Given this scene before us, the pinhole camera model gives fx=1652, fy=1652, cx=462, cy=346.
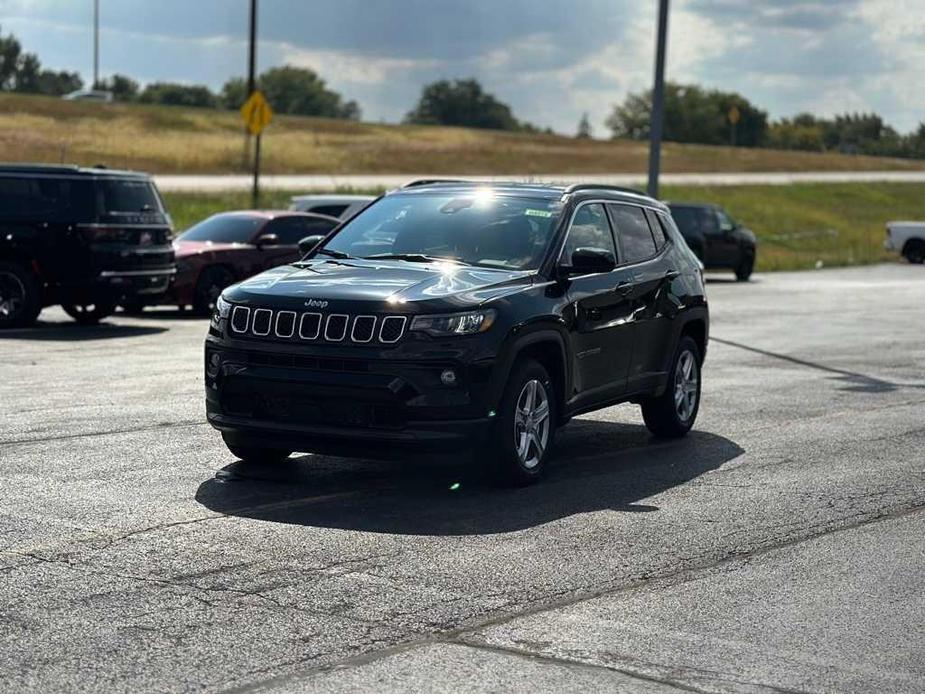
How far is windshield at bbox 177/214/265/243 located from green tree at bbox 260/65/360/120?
142m

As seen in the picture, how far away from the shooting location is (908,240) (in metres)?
49.4

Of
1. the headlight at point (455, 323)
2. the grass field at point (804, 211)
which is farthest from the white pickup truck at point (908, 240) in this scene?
the headlight at point (455, 323)

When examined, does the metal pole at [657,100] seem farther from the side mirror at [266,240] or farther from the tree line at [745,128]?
the tree line at [745,128]

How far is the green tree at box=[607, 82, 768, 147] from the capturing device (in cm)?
15162

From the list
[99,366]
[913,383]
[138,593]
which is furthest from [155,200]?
[138,593]

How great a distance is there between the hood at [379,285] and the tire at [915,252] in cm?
4179

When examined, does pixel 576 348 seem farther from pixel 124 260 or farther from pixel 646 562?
pixel 124 260

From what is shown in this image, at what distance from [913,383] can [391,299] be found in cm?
882

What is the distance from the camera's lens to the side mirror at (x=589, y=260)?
9.88 m

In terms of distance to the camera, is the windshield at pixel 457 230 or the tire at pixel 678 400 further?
the tire at pixel 678 400

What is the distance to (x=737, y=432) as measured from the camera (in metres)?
12.3

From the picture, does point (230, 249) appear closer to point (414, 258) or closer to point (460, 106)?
point (414, 258)

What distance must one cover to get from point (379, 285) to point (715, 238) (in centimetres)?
2814

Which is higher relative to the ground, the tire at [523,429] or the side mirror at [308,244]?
the side mirror at [308,244]
